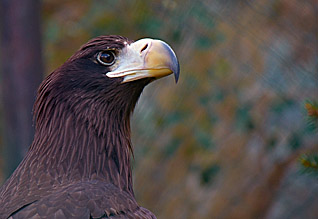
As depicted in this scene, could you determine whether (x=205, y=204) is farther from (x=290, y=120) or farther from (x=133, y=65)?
(x=133, y=65)

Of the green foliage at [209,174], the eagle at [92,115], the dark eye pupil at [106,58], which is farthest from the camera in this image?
the green foliage at [209,174]

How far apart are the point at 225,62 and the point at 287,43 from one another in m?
0.55

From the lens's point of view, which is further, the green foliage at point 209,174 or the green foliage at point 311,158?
the green foliage at point 209,174

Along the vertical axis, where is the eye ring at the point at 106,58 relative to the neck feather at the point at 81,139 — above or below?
above

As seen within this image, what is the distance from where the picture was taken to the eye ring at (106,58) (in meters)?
3.38

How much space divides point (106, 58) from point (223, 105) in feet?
10.4

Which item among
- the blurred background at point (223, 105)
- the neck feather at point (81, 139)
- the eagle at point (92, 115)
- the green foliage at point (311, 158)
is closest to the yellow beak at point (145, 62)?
the eagle at point (92, 115)

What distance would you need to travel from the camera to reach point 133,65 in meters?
3.36

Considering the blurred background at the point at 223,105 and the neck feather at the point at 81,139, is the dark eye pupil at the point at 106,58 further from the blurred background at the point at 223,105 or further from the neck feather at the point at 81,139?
the blurred background at the point at 223,105

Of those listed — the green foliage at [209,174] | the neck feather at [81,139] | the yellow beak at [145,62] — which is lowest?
the green foliage at [209,174]

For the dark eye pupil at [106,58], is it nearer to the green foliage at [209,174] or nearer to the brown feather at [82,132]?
the brown feather at [82,132]

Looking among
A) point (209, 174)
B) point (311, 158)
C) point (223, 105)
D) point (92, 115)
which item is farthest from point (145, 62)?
point (223, 105)

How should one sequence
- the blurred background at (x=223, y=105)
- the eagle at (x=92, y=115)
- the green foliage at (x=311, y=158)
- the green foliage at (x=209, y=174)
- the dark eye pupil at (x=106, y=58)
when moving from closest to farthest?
the green foliage at (x=311, y=158) < the eagle at (x=92, y=115) < the dark eye pupil at (x=106, y=58) < the blurred background at (x=223, y=105) < the green foliage at (x=209, y=174)

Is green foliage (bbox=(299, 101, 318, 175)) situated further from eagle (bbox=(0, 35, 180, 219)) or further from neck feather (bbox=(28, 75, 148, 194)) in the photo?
neck feather (bbox=(28, 75, 148, 194))
